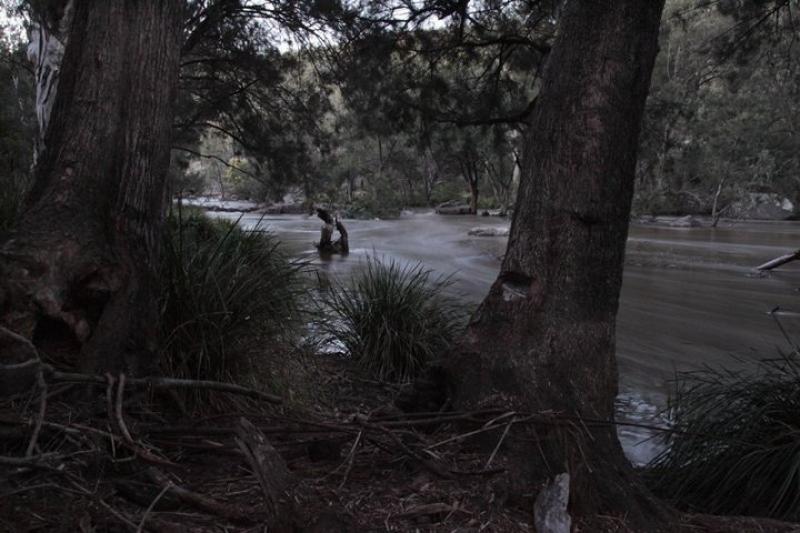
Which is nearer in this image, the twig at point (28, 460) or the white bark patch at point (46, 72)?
the twig at point (28, 460)

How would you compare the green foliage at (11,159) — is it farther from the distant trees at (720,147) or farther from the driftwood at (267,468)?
the distant trees at (720,147)

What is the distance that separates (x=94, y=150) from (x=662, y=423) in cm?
507

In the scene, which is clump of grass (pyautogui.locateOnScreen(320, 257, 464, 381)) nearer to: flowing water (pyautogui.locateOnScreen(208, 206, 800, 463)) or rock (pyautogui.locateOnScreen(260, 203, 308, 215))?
flowing water (pyautogui.locateOnScreen(208, 206, 800, 463))

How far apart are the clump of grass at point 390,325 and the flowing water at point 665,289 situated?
177 centimetres

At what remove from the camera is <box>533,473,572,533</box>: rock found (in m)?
2.46

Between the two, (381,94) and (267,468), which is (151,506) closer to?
(267,468)

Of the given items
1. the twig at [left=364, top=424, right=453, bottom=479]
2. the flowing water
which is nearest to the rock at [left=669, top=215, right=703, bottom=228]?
the flowing water

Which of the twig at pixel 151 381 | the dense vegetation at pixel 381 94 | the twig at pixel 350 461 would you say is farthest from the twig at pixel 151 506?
the dense vegetation at pixel 381 94

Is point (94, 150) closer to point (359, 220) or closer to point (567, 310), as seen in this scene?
point (567, 310)

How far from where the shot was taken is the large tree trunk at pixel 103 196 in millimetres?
2811

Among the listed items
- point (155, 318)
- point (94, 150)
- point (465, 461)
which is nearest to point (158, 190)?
point (94, 150)

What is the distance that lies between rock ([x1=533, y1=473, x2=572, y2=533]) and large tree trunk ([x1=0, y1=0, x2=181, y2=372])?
1.89 metres

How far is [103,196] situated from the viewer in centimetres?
303

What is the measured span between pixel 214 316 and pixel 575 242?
218 centimetres
